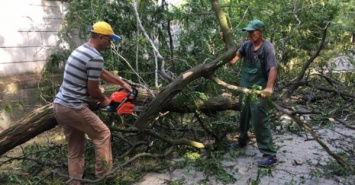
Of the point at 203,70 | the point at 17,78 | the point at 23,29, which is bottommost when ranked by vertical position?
the point at 17,78

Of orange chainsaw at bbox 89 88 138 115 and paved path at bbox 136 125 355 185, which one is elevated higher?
orange chainsaw at bbox 89 88 138 115

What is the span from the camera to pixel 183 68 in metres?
4.97

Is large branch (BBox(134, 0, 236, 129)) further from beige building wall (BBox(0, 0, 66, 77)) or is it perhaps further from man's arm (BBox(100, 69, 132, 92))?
beige building wall (BBox(0, 0, 66, 77))

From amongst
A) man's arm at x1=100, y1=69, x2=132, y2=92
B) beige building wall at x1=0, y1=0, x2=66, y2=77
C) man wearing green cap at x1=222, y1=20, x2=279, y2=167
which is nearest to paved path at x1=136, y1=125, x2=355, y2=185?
man wearing green cap at x1=222, y1=20, x2=279, y2=167

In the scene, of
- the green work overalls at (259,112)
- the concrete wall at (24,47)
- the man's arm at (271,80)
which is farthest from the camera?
the concrete wall at (24,47)

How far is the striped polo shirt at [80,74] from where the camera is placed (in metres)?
2.96

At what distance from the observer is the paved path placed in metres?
3.33

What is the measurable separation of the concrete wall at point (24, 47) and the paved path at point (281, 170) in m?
3.23

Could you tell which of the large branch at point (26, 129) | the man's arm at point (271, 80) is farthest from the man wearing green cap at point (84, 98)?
the man's arm at point (271, 80)

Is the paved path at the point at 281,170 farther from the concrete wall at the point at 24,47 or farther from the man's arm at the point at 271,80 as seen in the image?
the concrete wall at the point at 24,47

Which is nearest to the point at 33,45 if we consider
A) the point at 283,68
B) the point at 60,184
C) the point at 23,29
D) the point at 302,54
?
the point at 23,29

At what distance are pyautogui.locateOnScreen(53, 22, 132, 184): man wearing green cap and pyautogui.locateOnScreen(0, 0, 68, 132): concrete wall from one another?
2511 millimetres

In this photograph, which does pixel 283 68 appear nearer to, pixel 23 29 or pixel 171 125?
pixel 171 125

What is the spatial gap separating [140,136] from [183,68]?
4.25 feet
